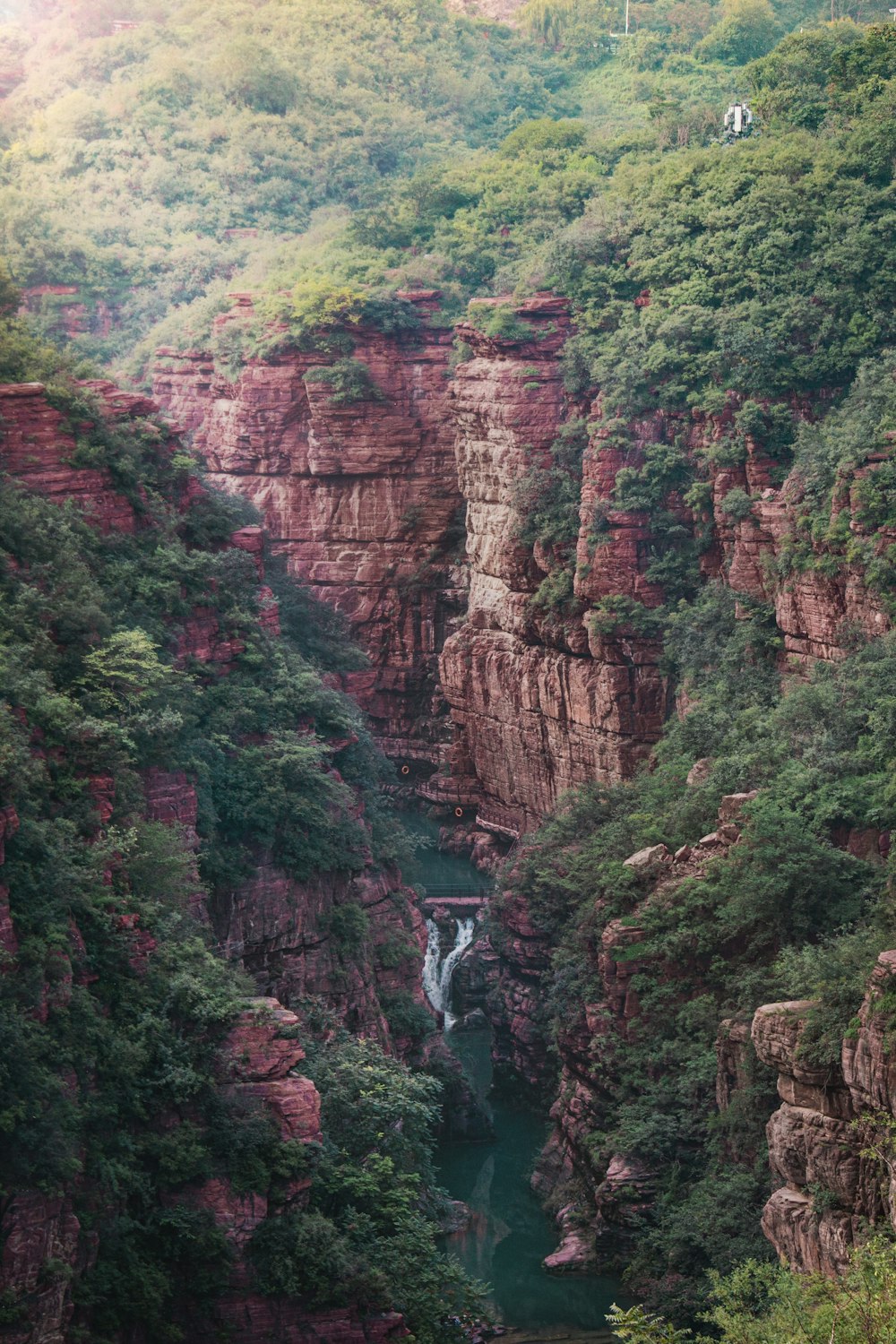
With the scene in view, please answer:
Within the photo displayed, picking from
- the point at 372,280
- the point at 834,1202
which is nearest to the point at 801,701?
the point at 834,1202

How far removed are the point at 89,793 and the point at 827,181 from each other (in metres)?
22.1

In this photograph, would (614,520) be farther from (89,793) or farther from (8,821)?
(8,821)

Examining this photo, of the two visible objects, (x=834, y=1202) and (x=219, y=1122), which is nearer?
(x=834, y=1202)

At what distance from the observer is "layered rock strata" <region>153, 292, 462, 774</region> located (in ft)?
172

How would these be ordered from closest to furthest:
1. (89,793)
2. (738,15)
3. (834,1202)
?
(834,1202) → (89,793) → (738,15)

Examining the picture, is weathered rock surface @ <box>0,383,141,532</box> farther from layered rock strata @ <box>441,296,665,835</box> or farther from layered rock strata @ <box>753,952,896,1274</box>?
layered rock strata @ <box>753,952,896,1274</box>

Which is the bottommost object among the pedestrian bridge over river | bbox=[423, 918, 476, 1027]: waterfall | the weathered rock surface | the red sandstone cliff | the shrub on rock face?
bbox=[423, 918, 476, 1027]: waterfall

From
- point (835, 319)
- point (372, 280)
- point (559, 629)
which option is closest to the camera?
point (835, 319)

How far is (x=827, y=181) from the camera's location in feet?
142

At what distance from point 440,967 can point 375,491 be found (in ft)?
43.3

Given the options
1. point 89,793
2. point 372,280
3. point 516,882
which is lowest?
point 516,882

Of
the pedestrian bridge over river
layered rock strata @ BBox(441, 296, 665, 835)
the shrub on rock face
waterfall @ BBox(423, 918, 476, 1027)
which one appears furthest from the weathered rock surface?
the shrub on rock face

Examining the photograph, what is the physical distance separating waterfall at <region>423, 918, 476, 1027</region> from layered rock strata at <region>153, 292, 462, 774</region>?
7.71 m

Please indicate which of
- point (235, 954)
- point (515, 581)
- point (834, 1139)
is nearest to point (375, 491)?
point (515, 581)
